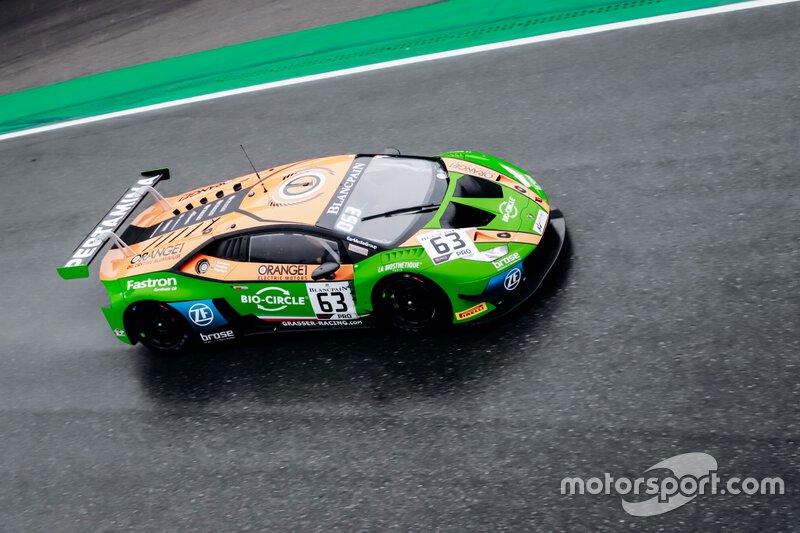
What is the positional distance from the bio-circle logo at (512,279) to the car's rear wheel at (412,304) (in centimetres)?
51

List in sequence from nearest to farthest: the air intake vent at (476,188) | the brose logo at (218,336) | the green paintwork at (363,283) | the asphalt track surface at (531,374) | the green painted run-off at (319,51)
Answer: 1. the asphalt track surface at (531,374)
2. the green paintwork at (363,283)
3. the air intake vent at (476,188)
4. the brose logo at (218,336)
5. the green painted run-off at (319,51)

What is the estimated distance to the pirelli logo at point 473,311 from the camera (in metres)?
6.38

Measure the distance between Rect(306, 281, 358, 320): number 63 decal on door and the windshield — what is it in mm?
463

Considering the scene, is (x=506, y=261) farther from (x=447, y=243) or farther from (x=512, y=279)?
(x=447, y=243)

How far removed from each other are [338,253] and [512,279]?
4.78ft

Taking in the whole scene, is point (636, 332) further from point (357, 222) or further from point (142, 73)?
point (142, 73)

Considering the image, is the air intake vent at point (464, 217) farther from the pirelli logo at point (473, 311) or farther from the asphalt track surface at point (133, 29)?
the asphalt track surface at point (133, 29)

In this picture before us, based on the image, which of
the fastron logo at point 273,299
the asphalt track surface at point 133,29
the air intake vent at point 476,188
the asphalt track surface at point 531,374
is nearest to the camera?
the asphalt track surface at point 531,374

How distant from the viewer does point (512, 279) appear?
6.39 metres

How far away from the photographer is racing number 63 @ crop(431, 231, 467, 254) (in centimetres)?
632

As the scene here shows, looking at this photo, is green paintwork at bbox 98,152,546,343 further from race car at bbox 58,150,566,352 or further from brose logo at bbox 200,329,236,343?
brose logo at bbox 200,329,236,343

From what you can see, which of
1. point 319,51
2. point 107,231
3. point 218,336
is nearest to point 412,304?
point 218,336

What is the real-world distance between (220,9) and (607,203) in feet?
32.1

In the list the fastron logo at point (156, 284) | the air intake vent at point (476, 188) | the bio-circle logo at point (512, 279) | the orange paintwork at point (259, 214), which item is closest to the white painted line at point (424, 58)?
the orange paintwork at point (259, 214)
